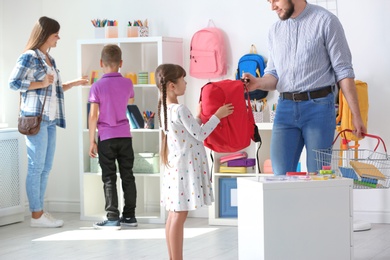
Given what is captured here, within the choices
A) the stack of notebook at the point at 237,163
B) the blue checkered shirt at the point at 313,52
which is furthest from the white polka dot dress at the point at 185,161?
the stack of notebook at the point at 237,163

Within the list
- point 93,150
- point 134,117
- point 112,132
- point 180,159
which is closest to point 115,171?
point 93,150

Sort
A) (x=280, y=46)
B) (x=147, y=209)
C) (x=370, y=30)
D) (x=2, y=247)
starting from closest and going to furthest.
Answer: (x=280, y=46) → (x=2, y=247) → (x=370, y=30) → (x=147, y=209)

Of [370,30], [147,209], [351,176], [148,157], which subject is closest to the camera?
[351,176]

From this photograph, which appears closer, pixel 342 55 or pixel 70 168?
pixel 342 55

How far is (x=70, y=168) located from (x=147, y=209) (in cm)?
78

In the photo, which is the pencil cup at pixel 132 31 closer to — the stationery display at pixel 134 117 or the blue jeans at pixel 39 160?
the stationery display at pixel 134 117

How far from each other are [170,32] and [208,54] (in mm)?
462

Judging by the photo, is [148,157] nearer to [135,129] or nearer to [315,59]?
[135,129]

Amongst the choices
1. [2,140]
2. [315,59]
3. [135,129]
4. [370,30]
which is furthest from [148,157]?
[315,59]

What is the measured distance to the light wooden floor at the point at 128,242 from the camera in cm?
449

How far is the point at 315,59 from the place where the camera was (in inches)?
144

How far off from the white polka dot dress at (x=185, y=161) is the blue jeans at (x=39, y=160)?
1807mm

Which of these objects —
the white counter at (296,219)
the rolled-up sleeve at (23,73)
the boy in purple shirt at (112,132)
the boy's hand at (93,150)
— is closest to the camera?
the white counter at (296,219)

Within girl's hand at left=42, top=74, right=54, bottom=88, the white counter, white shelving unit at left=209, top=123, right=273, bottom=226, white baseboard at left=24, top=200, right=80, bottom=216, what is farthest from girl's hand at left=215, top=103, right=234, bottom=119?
white baseboard at left=24, top=200, right=80, bottom=216
